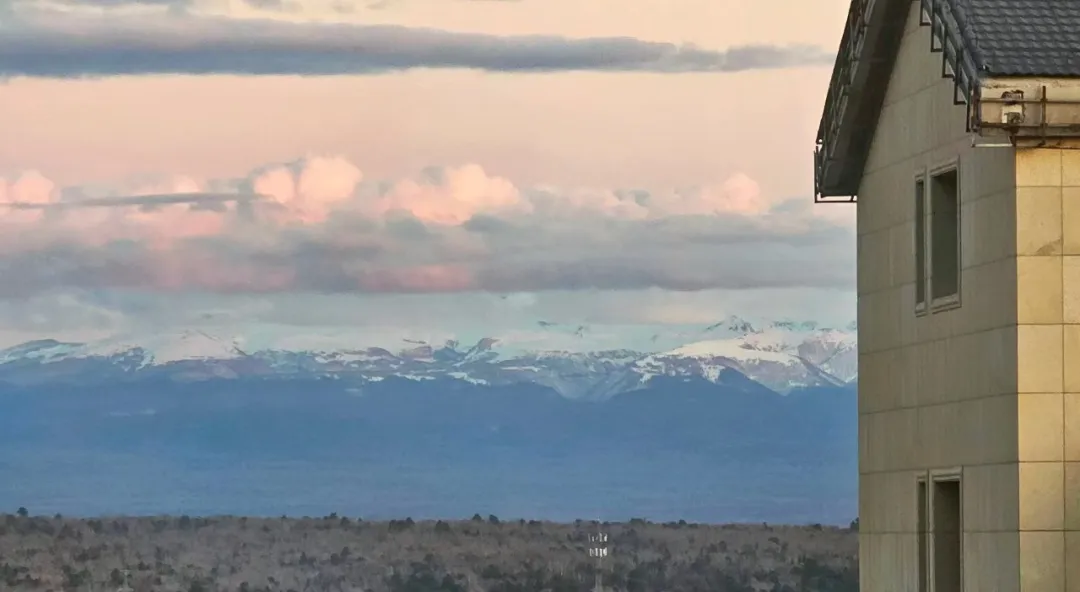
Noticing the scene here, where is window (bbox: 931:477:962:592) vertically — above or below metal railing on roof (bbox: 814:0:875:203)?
below

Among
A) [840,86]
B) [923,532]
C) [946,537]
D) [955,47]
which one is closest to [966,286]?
[955,47]

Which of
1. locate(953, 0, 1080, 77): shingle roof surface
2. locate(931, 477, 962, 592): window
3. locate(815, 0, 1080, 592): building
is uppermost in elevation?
locate(953, 0, 1080, 77): shingle roof surface

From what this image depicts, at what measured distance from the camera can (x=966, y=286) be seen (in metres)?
35.0

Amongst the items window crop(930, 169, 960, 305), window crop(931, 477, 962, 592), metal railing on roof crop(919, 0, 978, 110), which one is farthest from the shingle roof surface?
window crop(931, 477, 962, 592)

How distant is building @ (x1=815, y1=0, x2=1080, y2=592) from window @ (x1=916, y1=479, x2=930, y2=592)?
0.04 metres

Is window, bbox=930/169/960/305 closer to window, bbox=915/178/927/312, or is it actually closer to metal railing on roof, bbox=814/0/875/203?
window, bbox=915/178/927/312

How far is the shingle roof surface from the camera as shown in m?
32.2

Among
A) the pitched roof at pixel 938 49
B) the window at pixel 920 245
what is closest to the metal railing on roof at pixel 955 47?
the pitched roof at pixel 938 49

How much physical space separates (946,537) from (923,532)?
41.5 inches

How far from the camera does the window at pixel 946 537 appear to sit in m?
37.0

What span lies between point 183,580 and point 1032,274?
169 meters

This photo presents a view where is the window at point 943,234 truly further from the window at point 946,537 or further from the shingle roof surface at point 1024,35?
the shingle roof surface at point 1024,35

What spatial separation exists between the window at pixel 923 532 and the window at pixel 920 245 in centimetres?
325

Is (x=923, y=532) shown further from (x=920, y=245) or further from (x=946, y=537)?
(x=920, y=245)
